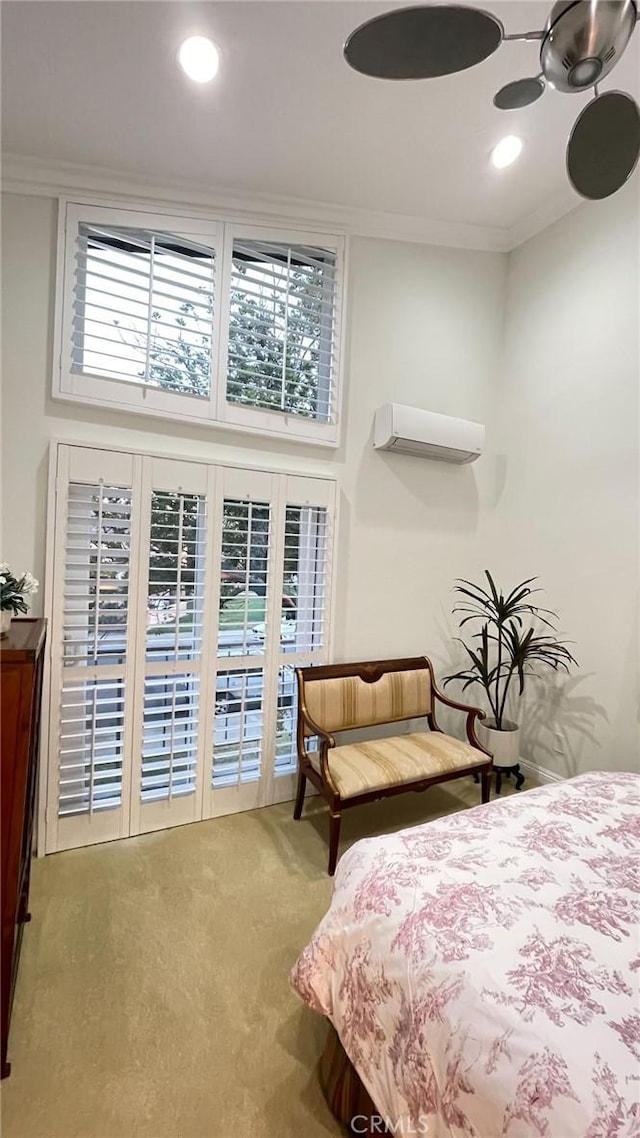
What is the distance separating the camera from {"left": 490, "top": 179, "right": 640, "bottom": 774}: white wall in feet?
8.74

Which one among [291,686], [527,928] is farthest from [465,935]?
[291,686]

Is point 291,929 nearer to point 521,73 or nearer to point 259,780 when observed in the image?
point 259,780

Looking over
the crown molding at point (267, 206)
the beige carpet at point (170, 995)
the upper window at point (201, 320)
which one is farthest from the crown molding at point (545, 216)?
the beige carpet at point (170, 995)

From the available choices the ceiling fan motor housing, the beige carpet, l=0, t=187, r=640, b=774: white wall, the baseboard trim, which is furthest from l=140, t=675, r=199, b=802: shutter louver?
the ceiling fan motor housing

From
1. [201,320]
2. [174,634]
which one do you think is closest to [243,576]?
[174,634]

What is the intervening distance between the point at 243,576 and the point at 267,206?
2017mm

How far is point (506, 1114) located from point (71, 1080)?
3.92 ft

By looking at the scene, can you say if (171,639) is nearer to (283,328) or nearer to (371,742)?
(371,742)

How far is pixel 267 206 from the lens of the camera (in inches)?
103

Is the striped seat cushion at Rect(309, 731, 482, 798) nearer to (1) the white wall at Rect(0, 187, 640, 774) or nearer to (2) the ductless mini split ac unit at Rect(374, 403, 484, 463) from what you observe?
(1) the white wall at Rect(0, 187, 640, 774)

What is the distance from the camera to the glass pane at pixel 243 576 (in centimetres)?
252

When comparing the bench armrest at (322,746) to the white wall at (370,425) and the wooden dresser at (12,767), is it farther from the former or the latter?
the wooden dresser at (12,767)

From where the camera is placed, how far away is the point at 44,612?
2.15 m

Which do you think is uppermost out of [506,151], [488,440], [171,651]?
[506,151]
